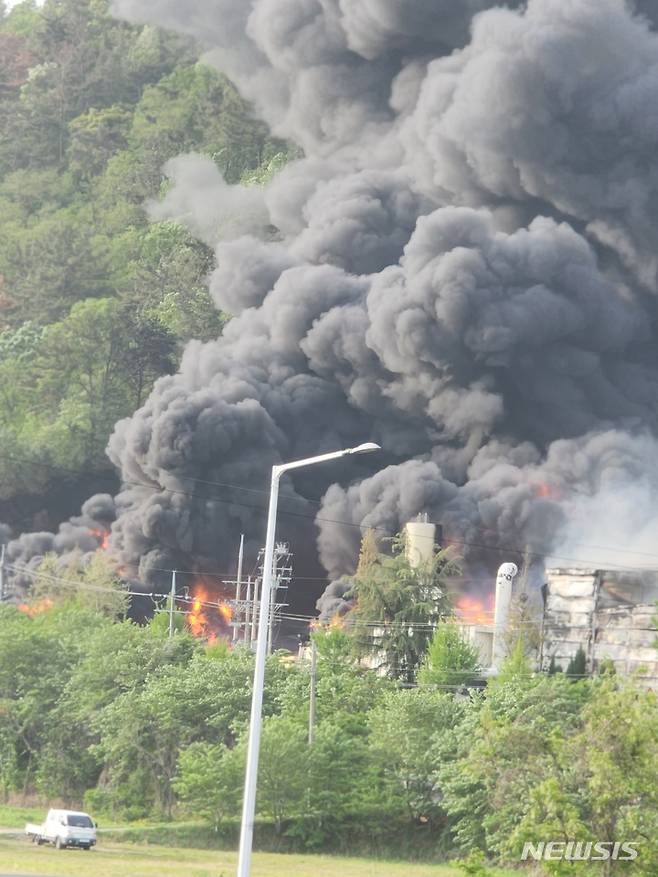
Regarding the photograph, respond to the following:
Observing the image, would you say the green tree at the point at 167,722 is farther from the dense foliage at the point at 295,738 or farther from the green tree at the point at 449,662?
the green tree at the point at 449,662

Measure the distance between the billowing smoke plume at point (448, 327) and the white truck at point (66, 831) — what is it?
28.1 meters

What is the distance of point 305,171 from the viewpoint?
96.6 meters

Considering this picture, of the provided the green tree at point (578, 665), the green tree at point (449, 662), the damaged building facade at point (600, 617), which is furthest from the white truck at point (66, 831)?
the damaged building facade at point (600, 617)

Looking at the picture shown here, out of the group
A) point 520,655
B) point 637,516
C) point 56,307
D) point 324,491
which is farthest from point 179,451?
point 56,307

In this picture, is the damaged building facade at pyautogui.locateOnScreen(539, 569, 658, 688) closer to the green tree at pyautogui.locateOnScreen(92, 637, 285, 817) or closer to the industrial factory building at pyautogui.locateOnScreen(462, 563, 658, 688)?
the industrial factory building at pyautogui.locateOnScreen(462, 563, 658, 688)

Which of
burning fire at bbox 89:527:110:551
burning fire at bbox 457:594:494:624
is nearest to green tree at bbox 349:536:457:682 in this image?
burning fire at bbox 457:594:494:624

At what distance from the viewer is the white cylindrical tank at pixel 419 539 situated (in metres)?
63.1

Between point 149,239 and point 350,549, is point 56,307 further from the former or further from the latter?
point 350,549

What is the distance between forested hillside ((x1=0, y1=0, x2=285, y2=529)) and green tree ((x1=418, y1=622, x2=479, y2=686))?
152 ft

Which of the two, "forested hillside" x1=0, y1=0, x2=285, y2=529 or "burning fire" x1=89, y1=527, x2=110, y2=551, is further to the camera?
"forested hillside" x1=0, y1=0, x2=285, y2=529

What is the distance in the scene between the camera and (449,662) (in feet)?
168

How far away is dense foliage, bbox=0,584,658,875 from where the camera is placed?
35906 millimetres

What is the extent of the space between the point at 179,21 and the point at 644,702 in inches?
3338

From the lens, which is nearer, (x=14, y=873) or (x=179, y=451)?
(x=14, y=873)
